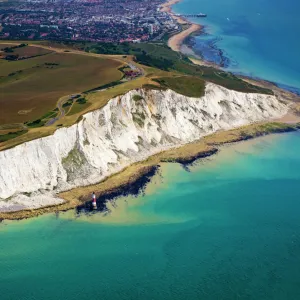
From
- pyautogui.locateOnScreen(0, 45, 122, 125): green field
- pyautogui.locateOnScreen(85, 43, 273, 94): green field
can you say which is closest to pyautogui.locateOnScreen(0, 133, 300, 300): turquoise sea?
pyautogui.locateOnScreen(0, 45, 122, 125): green field

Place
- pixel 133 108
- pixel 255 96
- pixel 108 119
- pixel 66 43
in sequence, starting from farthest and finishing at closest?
pixel 66 43, pixel 255 96, pixel 133 108, pixel 108 119

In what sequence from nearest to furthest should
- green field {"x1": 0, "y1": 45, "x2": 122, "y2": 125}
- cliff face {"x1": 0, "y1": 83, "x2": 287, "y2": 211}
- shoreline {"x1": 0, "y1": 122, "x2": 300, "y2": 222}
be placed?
shoreline {"x1": 0, "y1": 122, "x2": 300, "y2": 222} < cliff face {"x1": 0, "y1": 83, "x2": 287, "y2": 211} < green field {"x1": 0, "y1": 45, "x2": 122, "y2": 125}

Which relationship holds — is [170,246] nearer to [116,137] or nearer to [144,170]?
[144,170]

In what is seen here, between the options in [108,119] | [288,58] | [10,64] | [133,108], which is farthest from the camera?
[288,58]

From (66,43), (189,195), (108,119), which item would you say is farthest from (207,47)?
(189,195)

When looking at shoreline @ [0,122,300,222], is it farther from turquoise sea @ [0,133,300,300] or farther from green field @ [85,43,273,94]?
green field @ [85,43,273,94]

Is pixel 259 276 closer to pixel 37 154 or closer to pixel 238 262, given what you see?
pixel 238 262
